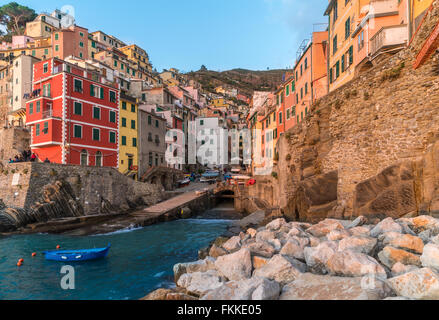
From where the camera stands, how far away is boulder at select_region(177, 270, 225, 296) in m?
8.04

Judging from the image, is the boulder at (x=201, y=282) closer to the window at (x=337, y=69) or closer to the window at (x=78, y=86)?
the window at (x=337, y=69)

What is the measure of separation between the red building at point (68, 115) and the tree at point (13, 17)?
74.4 m

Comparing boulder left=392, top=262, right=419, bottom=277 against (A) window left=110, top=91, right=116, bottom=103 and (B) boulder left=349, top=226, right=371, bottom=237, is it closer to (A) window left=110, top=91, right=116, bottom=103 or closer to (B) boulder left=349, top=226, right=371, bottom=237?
(B) boulder left=349, top=226, right=371, bottom=237

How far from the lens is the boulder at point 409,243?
7.44 meters

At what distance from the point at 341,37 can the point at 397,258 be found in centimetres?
2484

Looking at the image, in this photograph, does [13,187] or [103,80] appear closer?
[13,187]

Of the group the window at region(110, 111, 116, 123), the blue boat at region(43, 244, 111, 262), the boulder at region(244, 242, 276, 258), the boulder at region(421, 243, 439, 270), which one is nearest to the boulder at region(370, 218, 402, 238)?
the boulder at region(421, 243, 439, 270)

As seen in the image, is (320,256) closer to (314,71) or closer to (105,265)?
(105,265)

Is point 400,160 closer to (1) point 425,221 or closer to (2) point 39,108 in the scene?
(1) point 425,221

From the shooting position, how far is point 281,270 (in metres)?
7.68

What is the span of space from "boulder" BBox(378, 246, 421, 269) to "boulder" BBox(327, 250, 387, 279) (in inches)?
20.2

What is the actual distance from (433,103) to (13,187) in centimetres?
3481
